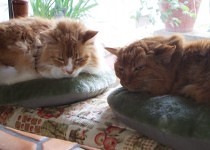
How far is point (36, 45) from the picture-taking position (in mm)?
1252

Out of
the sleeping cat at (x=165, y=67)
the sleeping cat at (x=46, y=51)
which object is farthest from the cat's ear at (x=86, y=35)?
the sleeping cat at (x=165, y=67)

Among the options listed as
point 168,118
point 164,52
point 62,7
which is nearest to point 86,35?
point 164,52

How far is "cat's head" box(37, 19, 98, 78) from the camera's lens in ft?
3.85

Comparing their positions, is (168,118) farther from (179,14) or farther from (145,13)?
(145,13)

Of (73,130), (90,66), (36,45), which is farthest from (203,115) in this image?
(36,45)

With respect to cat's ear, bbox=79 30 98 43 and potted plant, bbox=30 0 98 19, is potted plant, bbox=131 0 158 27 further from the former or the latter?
cat's ear, bbox=79 30 98 43

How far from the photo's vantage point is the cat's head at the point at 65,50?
3.85 feet

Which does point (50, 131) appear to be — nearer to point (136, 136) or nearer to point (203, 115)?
point (136, 136)

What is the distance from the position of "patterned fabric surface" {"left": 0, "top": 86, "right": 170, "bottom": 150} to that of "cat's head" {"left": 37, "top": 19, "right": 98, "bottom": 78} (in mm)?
137

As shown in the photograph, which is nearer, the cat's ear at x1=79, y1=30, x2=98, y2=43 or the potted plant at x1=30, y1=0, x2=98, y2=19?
the cat's ear at x1=79, y1=30, x2=98, y2=43

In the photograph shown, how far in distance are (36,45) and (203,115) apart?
70 centimetres

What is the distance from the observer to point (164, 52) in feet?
3.17

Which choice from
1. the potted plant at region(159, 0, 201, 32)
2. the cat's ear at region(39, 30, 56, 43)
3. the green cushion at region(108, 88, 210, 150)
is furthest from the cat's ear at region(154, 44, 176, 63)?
the potted plant at region(159, 0, 201, 32)

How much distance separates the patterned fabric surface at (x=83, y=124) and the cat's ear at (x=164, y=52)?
0.79 ft
